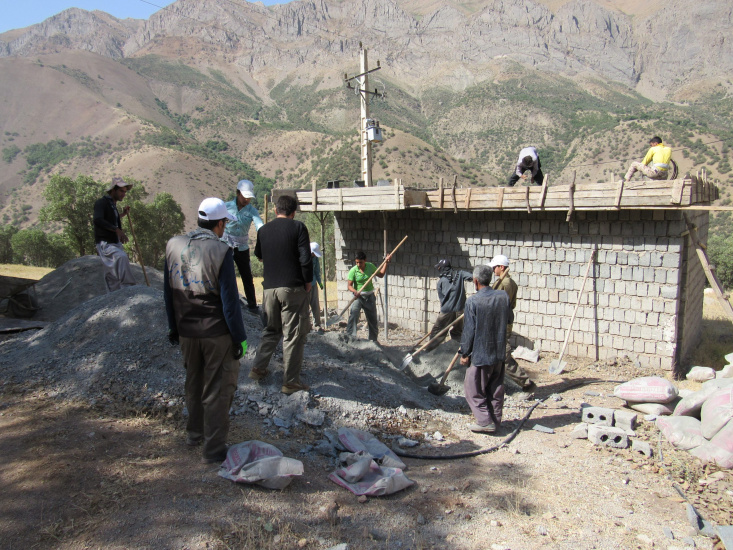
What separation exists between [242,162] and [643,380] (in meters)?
73.4

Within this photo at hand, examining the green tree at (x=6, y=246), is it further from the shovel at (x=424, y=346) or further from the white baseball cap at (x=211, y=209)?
the white baseball cap at (x=211, y=209)

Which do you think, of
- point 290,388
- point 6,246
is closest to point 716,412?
point 290,388

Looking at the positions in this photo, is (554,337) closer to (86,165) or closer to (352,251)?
(352,251)

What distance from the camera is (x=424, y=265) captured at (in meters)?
9.66

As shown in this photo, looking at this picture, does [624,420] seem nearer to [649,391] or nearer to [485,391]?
[649,391]

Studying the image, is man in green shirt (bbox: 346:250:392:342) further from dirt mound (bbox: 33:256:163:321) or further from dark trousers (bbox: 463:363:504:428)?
dirt mound (bbox: 33:256:163:321)

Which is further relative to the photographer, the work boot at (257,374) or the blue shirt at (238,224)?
the blue shirt at (238,224)

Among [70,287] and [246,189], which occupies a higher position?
[246,189]

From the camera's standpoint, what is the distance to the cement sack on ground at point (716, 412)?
4.46 m

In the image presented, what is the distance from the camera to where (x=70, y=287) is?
8.88m

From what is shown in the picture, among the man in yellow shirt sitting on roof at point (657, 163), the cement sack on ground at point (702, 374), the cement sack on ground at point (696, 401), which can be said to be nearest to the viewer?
the cement sack on ground at point (696, 401)

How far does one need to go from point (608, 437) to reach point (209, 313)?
12.9 ft

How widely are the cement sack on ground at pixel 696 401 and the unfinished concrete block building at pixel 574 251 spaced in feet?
6.98

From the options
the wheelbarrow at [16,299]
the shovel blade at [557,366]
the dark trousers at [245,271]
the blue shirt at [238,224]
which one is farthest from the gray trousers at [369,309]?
the wheelbarrow at [16,299]
